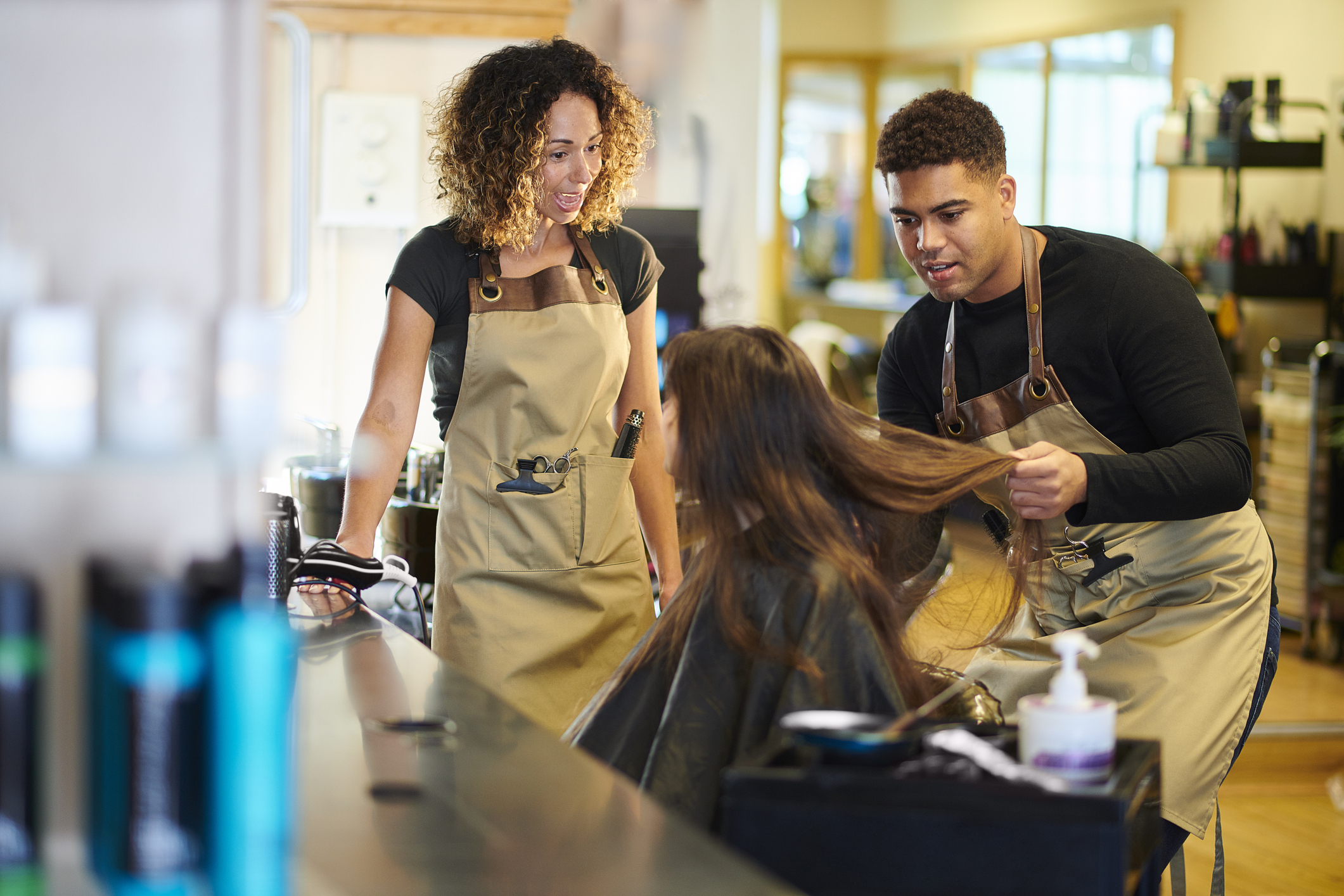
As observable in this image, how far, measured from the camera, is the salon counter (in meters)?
0.99

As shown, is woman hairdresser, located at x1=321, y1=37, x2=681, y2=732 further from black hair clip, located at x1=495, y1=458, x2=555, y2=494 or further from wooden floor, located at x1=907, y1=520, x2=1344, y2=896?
wooden floor, located at x1=907, y1=520, x2=1344, y2=896

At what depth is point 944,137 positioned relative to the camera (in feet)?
6.09

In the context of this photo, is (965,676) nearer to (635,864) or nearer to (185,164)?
(635,864)

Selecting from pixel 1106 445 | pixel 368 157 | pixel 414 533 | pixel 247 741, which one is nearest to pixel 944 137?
pixel 1106 445

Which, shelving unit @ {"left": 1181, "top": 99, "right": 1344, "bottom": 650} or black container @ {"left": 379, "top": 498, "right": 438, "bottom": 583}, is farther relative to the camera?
shelving unit @ {"left": 1181, "top": 99, "right": 1344, "bottom": 650}

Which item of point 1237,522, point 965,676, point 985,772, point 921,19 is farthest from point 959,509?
point 921,19

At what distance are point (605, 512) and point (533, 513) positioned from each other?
0.39ft

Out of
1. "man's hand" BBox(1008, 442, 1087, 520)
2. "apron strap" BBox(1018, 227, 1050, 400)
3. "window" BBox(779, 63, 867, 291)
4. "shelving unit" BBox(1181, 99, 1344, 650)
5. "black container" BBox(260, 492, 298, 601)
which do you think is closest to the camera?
"man's hand" BBox(1008, 442, 1087, 520)

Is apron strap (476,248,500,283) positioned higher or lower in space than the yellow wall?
lower

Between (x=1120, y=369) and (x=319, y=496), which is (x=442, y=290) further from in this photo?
(x=1120, y=369)

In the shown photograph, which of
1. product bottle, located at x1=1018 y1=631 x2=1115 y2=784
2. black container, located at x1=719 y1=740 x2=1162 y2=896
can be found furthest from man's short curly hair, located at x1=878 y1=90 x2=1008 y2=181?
black container, located at x1=719 y1=740 x2=1162 y2=896

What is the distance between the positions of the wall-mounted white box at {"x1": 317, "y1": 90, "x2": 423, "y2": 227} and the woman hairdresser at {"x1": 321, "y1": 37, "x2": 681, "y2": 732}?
1578 millimetres

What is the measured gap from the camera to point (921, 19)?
9.32m

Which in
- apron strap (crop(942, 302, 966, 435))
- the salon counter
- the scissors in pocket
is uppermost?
apron strap (crop(942, 302, 966, 435))
